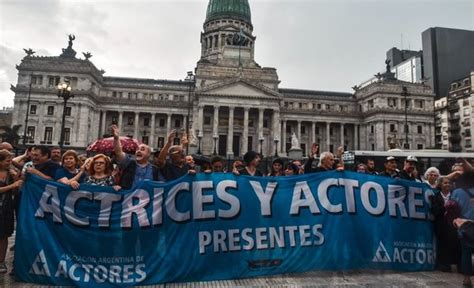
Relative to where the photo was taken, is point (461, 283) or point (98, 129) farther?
point (98, 129)

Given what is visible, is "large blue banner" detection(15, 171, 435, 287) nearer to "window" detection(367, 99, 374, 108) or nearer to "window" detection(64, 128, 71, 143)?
"window" detection(64, 128, 71, 143)

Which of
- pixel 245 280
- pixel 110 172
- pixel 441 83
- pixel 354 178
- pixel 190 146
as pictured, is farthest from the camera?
pixel 441 83

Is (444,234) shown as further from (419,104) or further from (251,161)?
(419,104)

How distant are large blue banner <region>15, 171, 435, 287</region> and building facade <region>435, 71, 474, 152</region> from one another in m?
65.6

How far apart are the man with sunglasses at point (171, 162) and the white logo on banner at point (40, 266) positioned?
8.25ft

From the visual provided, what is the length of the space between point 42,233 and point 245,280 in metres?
3.62

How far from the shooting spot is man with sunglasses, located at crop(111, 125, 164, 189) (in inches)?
243

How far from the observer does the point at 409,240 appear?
6637mm

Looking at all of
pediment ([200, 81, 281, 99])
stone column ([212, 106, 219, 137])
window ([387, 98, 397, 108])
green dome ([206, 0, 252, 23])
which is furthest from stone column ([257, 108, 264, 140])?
green dome ([206, 0, 252, 23])

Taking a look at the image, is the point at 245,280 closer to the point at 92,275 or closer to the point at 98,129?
the point at 92,275

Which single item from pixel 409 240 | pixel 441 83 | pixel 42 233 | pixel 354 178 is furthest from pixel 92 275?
pixel 441 83

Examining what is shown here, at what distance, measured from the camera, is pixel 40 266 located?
17.6 feet

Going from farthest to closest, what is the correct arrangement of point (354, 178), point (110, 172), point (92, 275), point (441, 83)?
point (441, 83) → point (354, 178) → point (110, 172) → point (92, 275)

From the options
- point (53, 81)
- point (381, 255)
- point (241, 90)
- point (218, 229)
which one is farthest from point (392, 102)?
point (218, 229)
